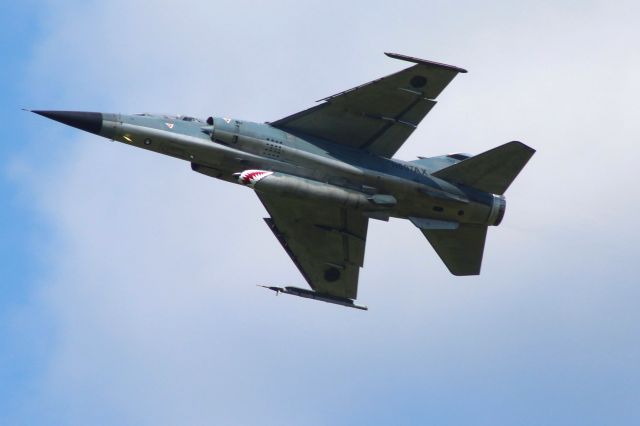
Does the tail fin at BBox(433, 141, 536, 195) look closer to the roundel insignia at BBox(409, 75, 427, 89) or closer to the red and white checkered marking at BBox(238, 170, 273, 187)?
the roundel insignia at BBox(409, 75, 427, 89)

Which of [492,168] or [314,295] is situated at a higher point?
[492,168]

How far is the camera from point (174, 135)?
41656 mm

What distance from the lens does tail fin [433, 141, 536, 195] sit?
43844 mm

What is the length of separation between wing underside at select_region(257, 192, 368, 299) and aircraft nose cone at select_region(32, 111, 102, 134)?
614cm

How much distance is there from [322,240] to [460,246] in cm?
488

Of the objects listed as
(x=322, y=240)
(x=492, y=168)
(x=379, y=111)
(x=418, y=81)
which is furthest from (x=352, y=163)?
(x=492, y=168)

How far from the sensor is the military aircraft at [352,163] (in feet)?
137

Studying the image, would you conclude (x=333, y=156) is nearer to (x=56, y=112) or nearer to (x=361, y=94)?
(x=361, y=94)

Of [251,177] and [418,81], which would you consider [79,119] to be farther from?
[418,81]

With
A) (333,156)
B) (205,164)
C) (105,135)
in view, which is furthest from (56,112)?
(333,156)

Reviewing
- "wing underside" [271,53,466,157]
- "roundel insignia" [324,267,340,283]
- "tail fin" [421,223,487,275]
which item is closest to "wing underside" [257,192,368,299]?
"roundel insignia" [324,267,340,283]

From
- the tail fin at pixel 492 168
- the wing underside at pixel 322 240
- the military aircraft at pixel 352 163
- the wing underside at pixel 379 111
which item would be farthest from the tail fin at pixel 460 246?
the wing underside at pixel 379 111

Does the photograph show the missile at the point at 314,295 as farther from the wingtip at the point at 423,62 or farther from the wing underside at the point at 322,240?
the wingtip at the point at 423,62

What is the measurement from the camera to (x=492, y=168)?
145 ft
